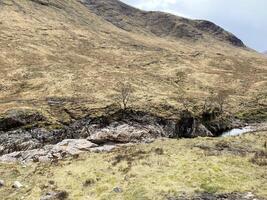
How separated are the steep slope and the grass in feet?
106

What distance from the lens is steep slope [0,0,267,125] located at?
8206 cm

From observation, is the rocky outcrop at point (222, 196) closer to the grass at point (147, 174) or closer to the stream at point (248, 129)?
the grass at point (147, 174)

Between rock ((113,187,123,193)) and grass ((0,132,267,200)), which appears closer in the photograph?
grass ((0,132,267,200))

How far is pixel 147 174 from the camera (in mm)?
34656

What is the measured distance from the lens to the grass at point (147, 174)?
31.8 metres

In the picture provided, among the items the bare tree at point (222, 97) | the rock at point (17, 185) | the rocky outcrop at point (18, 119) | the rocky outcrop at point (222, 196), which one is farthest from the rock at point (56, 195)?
the bare tree at point (222, 97)

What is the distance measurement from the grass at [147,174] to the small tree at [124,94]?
114ft

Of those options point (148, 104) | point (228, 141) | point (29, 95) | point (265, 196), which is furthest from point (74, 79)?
point (265, 196)

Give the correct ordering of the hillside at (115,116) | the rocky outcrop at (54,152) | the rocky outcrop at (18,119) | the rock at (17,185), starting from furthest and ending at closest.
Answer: the rocky outcrop at (18,119) < the rocky outcrop at (54,152) < the rock at (17,185) < the hillside at (115,116)

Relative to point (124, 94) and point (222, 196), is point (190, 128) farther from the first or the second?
point (222, 196)

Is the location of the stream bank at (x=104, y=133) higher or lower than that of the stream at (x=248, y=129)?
lower

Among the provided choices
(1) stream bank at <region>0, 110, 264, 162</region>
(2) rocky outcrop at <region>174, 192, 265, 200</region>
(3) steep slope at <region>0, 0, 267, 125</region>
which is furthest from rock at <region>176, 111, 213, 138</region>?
(2) rocky outcrop at <region>174, 192, 265, 200</region>

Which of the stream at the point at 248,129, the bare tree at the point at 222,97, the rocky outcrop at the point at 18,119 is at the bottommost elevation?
the rocky outcrop at the point at 18,119

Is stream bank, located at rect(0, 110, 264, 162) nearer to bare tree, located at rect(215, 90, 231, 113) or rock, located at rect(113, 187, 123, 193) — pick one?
bare tree, located at rect(215, 90, 231, 113)
